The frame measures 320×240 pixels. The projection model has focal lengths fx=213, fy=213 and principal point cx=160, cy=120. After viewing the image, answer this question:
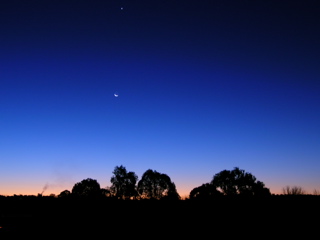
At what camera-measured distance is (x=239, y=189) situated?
65875 millimetres

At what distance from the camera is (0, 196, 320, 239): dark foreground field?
402 inches

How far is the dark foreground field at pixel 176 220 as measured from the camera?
10219 mm

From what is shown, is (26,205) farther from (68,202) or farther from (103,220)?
(103,220)

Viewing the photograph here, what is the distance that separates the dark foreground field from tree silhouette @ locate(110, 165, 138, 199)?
53.9 metres

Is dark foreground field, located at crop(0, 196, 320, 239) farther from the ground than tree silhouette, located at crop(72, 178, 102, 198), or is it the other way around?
tree silhouette, located at crop(72, 178, 102, 198)

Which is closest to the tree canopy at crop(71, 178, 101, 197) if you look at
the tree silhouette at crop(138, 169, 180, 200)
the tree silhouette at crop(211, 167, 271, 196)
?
the tree silhouette at crop(138, 169, 180, 200)

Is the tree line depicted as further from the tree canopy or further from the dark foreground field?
the dark foreground field

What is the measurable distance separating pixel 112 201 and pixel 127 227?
2.48 metres

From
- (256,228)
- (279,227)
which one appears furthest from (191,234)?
(279,227)

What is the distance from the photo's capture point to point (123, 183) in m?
66.4

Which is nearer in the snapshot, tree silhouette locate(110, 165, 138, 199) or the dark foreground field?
the dark foreground field

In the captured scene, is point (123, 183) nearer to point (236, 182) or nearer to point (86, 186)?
point (86, 186)

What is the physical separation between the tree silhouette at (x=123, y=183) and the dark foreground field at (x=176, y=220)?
53925mm

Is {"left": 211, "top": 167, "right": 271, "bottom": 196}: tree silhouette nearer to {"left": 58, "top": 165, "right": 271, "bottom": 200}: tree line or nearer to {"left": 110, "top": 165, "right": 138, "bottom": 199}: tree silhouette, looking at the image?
{"left": 58, "top": 165, "right": 271, "bottom": 200}: tree line
